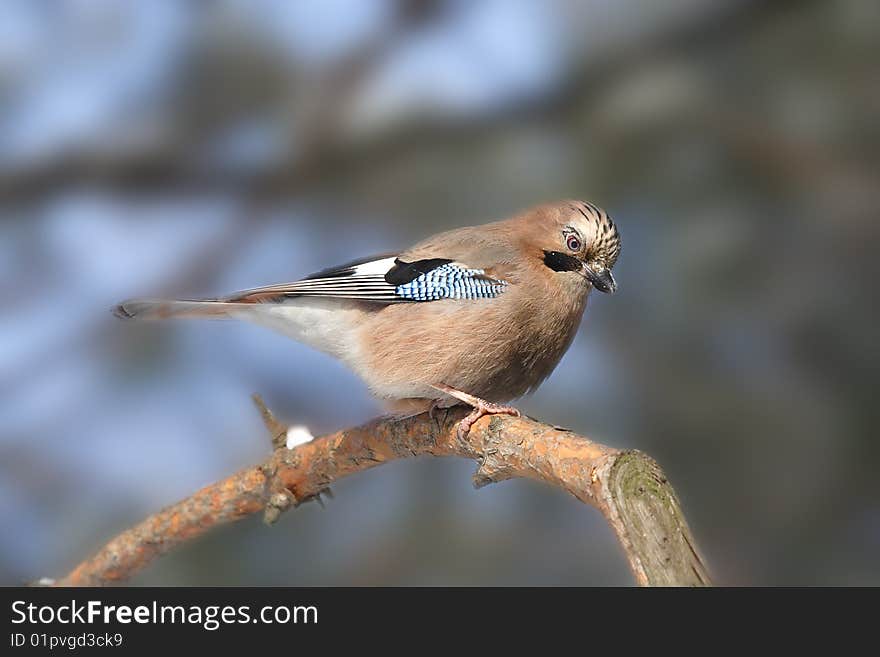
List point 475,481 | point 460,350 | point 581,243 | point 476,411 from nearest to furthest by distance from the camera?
point 475,481 → point 476,411 → point 460,350 → point 581,243

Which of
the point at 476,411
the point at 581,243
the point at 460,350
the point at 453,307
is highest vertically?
the point at 581,243

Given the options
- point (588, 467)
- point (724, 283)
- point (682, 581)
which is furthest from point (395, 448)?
point (724, 283)

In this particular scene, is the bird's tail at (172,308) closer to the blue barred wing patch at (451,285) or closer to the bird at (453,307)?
the bird at (453,307)

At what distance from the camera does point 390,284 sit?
2.79 meters

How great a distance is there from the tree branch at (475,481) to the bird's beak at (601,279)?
489 millimetres

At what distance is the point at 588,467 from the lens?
1882mm

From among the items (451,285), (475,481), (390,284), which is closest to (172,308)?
(390,284)

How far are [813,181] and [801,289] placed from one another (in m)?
0.46

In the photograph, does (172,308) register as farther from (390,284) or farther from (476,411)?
(476,411)

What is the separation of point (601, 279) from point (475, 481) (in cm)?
69

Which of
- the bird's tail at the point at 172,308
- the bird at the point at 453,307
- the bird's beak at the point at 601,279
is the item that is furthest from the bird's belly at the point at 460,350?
the bird's tail at the point at 172,308

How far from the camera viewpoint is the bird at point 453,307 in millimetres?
2641

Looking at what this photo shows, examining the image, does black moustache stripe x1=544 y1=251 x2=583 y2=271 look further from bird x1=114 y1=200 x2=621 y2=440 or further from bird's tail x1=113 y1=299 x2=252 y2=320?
bird's tail x1=113 y1=299 x2=252 y2=320

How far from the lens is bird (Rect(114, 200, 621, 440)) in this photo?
2.64m
